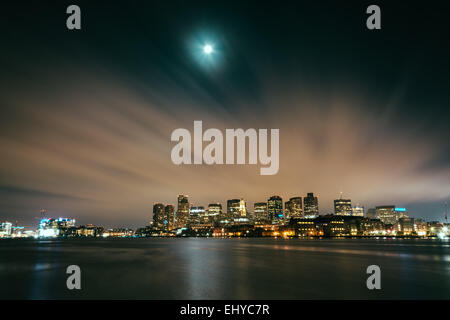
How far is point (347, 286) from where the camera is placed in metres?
26.8

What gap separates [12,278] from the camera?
1364 inches

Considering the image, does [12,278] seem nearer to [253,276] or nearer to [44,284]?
[44,284]

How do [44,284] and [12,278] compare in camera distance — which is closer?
[44,284]
